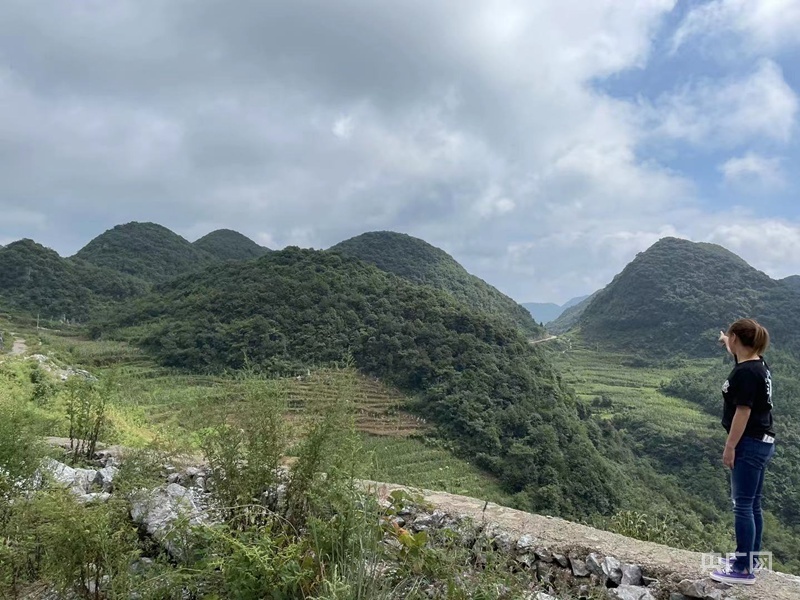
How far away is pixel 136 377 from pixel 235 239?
68892mm

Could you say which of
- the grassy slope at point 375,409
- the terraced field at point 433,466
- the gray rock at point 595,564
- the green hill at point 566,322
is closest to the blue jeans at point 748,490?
the gray rock at point 595,564

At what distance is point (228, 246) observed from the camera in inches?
3231

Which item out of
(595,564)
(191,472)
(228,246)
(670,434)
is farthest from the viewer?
(228,246)

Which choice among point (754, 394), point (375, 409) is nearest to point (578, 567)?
point (754, 394)

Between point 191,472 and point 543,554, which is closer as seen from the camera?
point 543,554

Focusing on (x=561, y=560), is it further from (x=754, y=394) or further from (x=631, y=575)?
(x=754, y=394)

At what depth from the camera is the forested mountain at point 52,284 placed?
133ft

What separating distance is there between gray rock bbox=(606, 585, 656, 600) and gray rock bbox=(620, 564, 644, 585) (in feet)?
0.39

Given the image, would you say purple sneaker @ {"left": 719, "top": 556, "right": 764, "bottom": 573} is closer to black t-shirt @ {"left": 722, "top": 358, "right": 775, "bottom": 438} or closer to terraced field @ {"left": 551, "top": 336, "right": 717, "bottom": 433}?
black t-shirt @ {"left": 722, "top": 358, "right": 775, "bottom": 438}

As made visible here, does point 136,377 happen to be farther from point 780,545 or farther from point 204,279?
point 780,545

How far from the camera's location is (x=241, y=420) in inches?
112

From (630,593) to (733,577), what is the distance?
0.60 meters

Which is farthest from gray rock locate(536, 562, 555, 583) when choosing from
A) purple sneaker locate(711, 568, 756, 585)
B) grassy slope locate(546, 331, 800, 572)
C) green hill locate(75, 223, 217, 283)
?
green hill locate(75, 223, 217, 283)

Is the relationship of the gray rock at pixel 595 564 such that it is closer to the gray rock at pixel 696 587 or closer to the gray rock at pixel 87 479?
the gray rock at pixel 696 587
